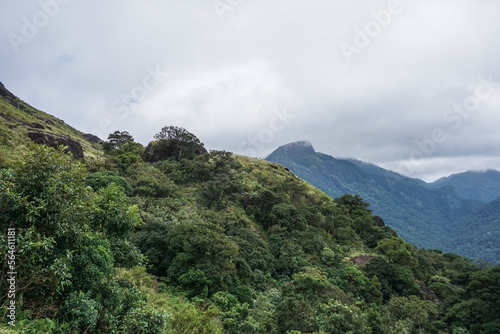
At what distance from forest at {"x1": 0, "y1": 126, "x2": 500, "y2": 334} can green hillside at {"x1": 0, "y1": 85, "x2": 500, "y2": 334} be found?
5 cm

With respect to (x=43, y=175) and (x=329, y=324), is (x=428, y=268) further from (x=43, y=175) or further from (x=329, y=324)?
(x=43, y=175)

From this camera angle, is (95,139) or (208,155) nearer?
(208,155)

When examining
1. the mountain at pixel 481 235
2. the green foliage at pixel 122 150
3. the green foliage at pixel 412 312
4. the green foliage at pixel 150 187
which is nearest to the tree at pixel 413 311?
the green foliage at pixel 412 312

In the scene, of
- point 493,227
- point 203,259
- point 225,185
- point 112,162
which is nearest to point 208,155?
point 225,185

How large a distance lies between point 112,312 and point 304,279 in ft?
33.6

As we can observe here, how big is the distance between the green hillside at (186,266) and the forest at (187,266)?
48 mm

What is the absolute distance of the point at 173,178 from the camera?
109 feet

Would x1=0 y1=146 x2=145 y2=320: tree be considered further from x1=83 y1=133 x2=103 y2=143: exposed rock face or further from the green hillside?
x1=83 y1=133 x2=103 y2=143: exposed rock face

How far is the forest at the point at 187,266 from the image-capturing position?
4.85m

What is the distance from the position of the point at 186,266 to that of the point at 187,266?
0.06 meters

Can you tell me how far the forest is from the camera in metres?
4.85

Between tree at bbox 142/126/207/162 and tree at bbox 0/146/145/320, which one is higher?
tree at bbox 142/126/207/162

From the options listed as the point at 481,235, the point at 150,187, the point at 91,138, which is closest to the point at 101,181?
the point at 150,187

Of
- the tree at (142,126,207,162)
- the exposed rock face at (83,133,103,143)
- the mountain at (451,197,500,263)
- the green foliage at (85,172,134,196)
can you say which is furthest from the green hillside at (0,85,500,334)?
the mountain at (451,197,500,263)
